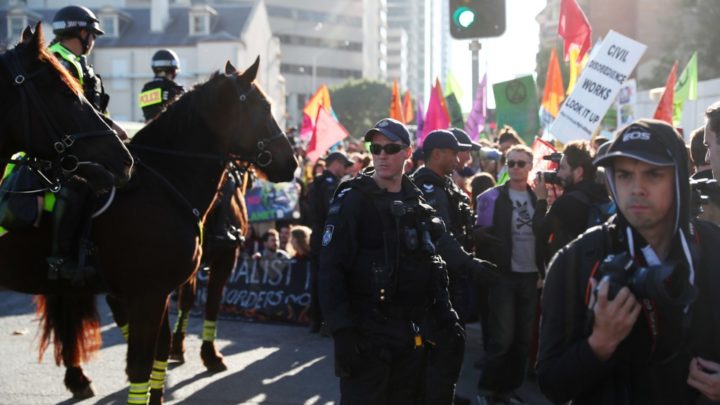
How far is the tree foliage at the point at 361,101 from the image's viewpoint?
95938 millimetres

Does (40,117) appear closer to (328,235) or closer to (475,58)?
(328,235)

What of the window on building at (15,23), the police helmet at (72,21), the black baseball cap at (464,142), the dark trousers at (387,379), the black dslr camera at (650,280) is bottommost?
the dark trousers at (387,379)

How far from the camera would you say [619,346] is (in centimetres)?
293

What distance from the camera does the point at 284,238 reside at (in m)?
14.3

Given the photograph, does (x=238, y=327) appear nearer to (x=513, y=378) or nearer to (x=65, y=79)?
(x=513, y=378)

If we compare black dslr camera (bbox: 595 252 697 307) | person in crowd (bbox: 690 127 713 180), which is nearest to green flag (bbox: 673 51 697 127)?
person in crowd (bbox: 690 127 713 180)

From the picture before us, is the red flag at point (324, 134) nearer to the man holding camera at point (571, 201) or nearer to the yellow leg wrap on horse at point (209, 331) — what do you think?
the yellow leg wrap on horse at point (209, 331)

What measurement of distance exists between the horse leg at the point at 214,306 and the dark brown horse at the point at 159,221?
1.48 metres

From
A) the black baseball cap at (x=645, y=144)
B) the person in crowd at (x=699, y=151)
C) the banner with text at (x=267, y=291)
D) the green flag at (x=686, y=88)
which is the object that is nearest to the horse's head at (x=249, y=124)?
the person in crowd at (x=699, y=151)

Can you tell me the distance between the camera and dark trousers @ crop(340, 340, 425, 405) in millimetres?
4801

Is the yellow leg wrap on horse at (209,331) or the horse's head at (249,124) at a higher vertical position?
the horse's head at (249,124)

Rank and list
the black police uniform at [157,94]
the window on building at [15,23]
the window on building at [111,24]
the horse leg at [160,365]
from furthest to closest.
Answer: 1. the window on building at [111,24]
2. the window on building at [15,23]
3. the black police uniform at [157,94]
4. the horse leg at [160,365]

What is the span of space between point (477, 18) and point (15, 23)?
65530mm

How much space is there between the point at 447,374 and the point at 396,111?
13234 millimetres
